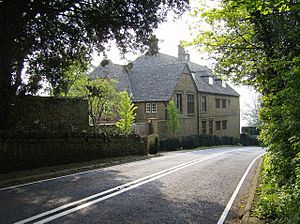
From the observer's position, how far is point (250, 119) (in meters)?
78.8

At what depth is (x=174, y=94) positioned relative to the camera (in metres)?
39.1

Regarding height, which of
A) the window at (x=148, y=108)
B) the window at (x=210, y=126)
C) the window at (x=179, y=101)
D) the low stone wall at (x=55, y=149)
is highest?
the window at (x=179, y=101)

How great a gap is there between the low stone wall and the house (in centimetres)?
1415

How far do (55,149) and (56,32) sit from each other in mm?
5027

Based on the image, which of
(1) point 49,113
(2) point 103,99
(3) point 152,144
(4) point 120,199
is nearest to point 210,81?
(2) point 103,99

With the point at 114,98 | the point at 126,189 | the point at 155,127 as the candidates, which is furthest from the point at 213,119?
the point at 126,189

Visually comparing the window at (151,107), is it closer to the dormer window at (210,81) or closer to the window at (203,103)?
the window at (203,103)

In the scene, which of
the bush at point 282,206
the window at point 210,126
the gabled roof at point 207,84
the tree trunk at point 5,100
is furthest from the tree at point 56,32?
the window at point 210,126

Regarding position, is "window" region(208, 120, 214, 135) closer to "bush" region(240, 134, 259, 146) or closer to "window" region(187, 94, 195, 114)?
"window" region(187, 94, 195, 114)

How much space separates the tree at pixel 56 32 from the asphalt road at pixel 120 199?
5.34 meters

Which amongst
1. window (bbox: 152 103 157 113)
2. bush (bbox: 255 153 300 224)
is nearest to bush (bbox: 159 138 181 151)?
window (bbox: 152 103 157 113)

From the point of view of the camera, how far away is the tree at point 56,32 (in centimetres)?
1220

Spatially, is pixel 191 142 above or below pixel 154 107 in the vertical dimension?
below

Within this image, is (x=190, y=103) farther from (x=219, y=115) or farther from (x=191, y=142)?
(x=219, y=115)
